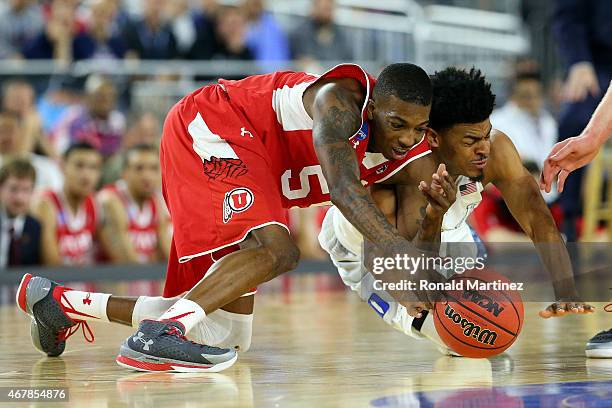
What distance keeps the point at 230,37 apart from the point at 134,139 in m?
2.01

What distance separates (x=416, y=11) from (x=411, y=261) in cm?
955

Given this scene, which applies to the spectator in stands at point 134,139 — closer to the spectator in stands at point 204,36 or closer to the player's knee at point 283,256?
Result: the spectator in stands at point 204,36

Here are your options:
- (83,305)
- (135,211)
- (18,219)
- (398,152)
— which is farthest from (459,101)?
(135,211)

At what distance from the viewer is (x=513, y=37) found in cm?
1383

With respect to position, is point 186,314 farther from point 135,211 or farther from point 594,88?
point 135,211

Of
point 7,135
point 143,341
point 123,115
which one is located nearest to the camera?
point 143,341

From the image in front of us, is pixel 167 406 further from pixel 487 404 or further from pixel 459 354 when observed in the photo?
pixel 459 354

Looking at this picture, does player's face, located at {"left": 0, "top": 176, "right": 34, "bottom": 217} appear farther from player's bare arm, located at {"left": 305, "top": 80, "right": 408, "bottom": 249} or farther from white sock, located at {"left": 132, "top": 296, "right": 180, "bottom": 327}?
player's bare arm, located at {"left": 305, "top": 80, "right": 408, "bottom": 249}

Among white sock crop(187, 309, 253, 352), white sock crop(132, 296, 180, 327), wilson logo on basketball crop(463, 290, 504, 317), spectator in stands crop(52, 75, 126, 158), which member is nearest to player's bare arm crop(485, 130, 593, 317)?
wilson logo on basketball crop(463, 290, 504, 317)

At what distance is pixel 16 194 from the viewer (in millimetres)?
9062

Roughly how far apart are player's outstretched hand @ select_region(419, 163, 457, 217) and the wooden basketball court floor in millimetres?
635

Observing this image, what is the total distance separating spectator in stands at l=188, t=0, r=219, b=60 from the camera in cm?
1192

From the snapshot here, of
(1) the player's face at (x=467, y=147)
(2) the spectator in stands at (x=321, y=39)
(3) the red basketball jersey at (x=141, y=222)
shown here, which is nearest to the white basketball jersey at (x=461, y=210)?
(1) the player's face at (x=467, y=147)

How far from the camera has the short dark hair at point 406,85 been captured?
4.22m
